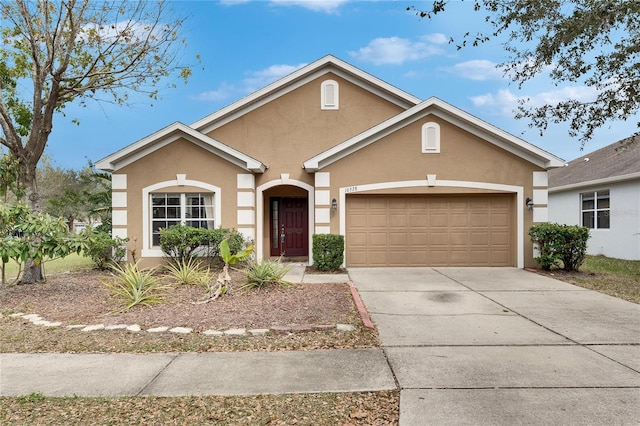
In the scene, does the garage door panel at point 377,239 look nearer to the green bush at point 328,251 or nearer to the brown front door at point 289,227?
the green bush at point 328,251

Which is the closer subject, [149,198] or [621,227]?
[149,198]

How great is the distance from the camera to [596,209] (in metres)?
17.2

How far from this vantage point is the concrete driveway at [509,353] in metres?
3.66

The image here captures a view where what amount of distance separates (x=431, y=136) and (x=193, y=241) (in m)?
8.02

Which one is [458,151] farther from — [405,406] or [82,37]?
[82,37]

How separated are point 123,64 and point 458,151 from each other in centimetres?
1021

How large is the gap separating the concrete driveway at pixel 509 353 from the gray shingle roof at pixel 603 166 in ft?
25.4

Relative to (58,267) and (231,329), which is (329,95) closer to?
(231,329)

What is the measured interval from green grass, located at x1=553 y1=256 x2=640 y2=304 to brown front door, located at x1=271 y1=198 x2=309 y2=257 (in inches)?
340

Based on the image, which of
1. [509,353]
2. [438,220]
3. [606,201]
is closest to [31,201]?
[509,353]

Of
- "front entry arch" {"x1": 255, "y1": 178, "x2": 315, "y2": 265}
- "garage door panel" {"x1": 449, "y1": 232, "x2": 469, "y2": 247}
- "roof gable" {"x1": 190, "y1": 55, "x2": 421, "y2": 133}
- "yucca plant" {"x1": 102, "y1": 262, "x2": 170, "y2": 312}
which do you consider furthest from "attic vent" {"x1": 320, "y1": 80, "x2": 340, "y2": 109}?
"yucca plant" {"x1": 102, "y1": 262, "x2": 170, "y2": 312}

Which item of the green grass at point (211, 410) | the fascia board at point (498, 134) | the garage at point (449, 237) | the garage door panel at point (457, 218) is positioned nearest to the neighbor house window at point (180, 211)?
the garage at point (449, 237)

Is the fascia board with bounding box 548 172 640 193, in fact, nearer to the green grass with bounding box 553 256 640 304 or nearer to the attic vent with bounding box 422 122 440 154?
the green grass with bounding box 553 256 640 304

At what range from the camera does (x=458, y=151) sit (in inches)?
496
